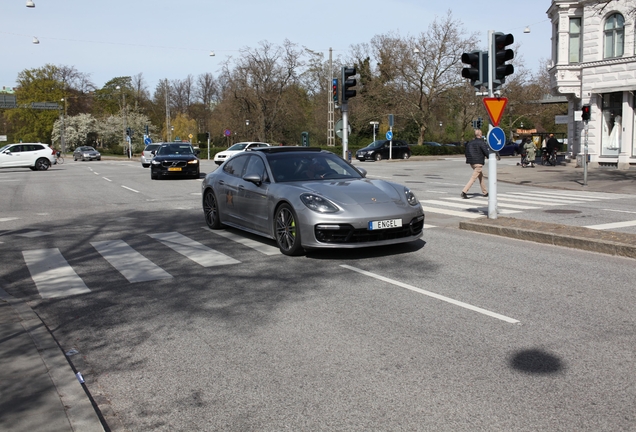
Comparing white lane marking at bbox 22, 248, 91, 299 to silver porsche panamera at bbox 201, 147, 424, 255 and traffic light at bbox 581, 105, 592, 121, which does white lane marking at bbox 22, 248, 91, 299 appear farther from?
traffic light at bbox 581, 105, 592, 121

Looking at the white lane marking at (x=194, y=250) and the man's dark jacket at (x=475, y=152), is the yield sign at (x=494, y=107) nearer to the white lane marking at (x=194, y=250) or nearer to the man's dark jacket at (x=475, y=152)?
the man's dark jacket at (x=475, y=152)

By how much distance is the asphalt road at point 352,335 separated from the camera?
150 inches

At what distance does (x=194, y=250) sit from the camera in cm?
940

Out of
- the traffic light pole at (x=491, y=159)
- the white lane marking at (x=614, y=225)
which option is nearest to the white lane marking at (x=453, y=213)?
the traffic light pole at (x=491, y=159)

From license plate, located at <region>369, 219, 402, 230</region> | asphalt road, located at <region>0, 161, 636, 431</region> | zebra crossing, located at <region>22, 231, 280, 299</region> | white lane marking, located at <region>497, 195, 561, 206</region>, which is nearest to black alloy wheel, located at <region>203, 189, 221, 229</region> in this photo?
zebra crossing, located at <region>22, 231, 280, 299</region>

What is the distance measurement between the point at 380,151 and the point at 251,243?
4187cm

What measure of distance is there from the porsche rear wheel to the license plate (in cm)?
97

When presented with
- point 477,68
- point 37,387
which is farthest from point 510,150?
point 37,387

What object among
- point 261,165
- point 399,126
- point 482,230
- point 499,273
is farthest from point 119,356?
point 399,126

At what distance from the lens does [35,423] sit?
3605 mm

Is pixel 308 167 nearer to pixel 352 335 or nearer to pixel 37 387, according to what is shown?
pixel 352 335

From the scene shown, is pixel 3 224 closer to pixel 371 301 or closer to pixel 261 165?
pixel 261 165

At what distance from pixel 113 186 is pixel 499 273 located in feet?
61.9

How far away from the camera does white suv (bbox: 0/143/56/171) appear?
41906mm
